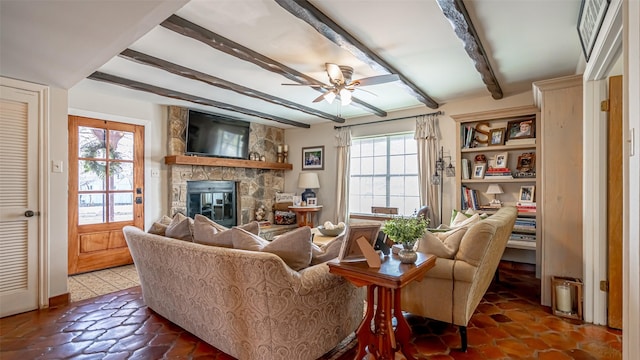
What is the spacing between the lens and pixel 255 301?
5.73 feet

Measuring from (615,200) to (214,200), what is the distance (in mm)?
5253

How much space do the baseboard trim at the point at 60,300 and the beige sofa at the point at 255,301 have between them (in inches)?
57.8

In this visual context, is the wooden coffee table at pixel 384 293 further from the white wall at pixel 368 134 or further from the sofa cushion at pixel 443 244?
the white wall at pixel 368 134

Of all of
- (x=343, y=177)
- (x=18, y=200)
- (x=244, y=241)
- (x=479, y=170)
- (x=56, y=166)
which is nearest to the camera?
(x=244, y=241)

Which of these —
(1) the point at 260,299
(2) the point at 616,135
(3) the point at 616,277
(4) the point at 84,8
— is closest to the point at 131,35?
(4) the point at 84,8

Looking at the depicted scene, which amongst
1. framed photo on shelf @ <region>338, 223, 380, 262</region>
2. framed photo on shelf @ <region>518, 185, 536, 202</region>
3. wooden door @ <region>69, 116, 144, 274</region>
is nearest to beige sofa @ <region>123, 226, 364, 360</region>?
framed photo on shelf @ <region>338, 223, 380, 262</region>

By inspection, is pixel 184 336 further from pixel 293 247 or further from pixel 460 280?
pixel 460 280

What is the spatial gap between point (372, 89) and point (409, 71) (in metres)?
0.70

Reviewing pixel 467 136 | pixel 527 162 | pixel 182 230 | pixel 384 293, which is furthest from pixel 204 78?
pixel 527 162

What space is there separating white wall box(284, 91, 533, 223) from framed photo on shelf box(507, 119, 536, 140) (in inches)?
10.4

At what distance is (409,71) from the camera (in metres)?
3.35

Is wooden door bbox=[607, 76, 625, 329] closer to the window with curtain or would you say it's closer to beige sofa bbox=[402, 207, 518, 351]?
beige sofa bbox=[402, 207, 518, 351]

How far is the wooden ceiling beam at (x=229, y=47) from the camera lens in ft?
7.39

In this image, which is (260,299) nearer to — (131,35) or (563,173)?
(131,35)
